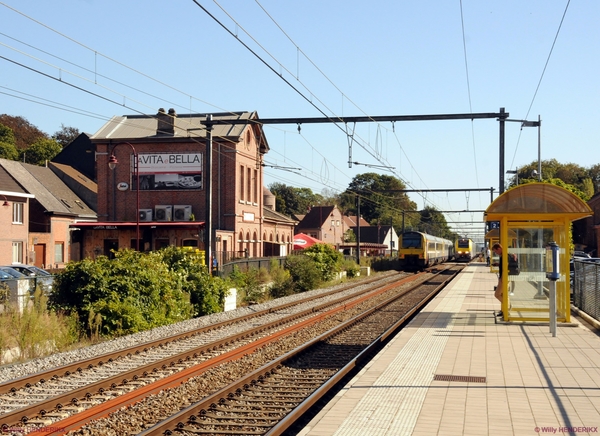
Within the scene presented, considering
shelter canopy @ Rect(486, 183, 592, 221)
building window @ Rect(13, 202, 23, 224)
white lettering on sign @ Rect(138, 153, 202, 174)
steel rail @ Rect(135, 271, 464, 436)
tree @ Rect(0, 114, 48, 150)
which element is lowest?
steel rail @ Rect(135, 271, 464, 436)

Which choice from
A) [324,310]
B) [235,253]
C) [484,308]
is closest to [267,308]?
[324,310]

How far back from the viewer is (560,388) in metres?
9.59

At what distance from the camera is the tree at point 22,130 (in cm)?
8756

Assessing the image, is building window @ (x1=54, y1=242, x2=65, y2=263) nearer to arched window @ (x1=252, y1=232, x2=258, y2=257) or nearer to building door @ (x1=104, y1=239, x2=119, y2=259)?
building door @ (x1=104, y1=239, x2=119, y2=259)

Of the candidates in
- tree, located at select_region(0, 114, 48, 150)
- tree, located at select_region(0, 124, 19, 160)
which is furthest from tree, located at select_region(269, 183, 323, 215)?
tree, located at select_region(0, 124, 19, 160)

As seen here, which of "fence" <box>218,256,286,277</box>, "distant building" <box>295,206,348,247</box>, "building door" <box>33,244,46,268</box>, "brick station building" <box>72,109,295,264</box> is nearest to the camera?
"fence" <box>218,256,286,277</box>

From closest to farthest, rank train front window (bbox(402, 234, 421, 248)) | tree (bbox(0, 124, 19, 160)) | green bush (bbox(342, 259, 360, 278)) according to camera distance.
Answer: green bush (bbox(342, 259, 360, 278)) → train front window (bbox(402, 234, 421, 248)) → tree (bbox(0, 124, 19, 160))

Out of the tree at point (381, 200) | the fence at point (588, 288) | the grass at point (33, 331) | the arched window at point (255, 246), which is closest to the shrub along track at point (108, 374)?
the grass at point (33, 331)

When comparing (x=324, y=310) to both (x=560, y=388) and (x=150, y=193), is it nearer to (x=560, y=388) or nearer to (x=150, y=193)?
(x=560, y=388)

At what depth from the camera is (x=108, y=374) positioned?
39.1 feet

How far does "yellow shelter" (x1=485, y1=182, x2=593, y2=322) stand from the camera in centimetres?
1666

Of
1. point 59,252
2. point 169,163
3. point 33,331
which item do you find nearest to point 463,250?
point 169,163

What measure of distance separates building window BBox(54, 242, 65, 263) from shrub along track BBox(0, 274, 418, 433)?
32.6m

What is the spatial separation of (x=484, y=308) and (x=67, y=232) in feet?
121
